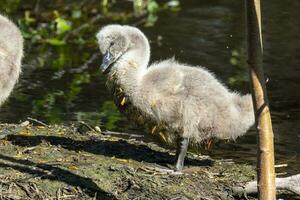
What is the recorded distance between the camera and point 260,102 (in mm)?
5586

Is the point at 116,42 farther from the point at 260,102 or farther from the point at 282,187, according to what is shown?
the point at 260,102

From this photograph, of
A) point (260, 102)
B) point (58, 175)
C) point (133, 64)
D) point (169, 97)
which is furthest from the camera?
point (133, 64)

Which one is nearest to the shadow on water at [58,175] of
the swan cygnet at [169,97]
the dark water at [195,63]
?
the swan cygnet at [169,97]

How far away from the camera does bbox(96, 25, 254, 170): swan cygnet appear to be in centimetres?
711

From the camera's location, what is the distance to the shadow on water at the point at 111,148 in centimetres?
763

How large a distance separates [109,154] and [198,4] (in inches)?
383

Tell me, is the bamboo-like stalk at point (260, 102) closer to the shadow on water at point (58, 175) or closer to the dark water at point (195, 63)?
the shadow on water at point (58, 175)

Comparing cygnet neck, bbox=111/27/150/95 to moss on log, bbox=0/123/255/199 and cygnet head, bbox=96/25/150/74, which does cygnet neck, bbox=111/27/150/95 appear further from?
moss on log, bbox=0/123/255/199

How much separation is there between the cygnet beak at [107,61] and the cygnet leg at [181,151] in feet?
2.87

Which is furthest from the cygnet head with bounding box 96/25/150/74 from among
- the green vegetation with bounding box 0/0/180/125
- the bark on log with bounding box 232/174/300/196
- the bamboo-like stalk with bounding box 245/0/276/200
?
the green vegetation with bounding box 0/0/180/125

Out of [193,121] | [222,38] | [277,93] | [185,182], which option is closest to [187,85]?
[193,121]

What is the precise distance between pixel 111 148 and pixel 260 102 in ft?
8.17

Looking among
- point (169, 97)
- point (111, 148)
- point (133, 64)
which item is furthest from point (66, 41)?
point (169, 97)

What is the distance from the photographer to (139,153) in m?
7.75
